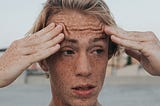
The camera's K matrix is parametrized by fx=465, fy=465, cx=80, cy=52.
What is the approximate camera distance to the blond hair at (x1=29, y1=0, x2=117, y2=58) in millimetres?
2352

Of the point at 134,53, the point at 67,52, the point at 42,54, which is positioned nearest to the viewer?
the point at 42,54

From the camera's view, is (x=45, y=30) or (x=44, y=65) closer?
(x=45, y=30)

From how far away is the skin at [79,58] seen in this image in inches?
88.4

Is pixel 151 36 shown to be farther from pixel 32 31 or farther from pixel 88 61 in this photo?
pixel 32 31

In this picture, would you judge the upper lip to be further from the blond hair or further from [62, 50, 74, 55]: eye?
the blond hair

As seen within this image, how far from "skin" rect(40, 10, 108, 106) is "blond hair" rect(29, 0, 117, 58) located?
0.10 feet

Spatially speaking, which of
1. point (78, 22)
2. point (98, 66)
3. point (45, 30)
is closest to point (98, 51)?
point (98, 66)

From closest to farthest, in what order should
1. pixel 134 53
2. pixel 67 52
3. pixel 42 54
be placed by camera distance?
pixel 42 54, pixel 67 52, pixel 134 53

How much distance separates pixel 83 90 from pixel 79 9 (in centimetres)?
41

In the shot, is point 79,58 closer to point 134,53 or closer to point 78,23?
point 78,23

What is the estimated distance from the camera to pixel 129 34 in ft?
7.38

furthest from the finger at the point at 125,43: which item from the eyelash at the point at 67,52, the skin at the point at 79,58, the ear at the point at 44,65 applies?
the ear at the point at 44,65

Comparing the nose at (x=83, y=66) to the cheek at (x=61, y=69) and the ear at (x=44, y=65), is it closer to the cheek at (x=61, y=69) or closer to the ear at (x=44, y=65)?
the cheek at (x=61, y=69)

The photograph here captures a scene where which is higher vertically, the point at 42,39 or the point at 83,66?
the point at 42,39
